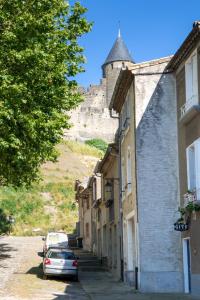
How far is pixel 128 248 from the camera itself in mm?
24016

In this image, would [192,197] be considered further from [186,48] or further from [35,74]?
[35,74]

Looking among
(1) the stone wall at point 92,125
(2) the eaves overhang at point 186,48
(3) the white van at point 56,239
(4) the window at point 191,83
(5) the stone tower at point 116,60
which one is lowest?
(3) the white van at point 56,239

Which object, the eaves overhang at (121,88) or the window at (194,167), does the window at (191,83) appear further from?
the eaves overhang at (121,88)

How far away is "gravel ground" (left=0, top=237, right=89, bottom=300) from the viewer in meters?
19.1

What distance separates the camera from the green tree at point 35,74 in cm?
1736

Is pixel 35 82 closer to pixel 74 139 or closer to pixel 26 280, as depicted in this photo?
pixel 26 280

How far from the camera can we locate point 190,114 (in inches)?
711

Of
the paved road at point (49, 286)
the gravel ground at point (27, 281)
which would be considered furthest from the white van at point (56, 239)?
the paved road at point (49, 286)

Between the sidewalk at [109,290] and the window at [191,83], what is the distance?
20.6ft

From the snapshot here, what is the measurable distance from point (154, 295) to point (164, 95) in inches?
287

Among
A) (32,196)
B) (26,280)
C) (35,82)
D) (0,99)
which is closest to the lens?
(0,99)

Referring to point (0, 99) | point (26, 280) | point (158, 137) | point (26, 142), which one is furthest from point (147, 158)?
point (26, 280)

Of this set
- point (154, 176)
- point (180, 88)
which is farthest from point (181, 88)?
point (154, 176)

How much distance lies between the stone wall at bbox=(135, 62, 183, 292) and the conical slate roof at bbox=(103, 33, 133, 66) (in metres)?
78.7
